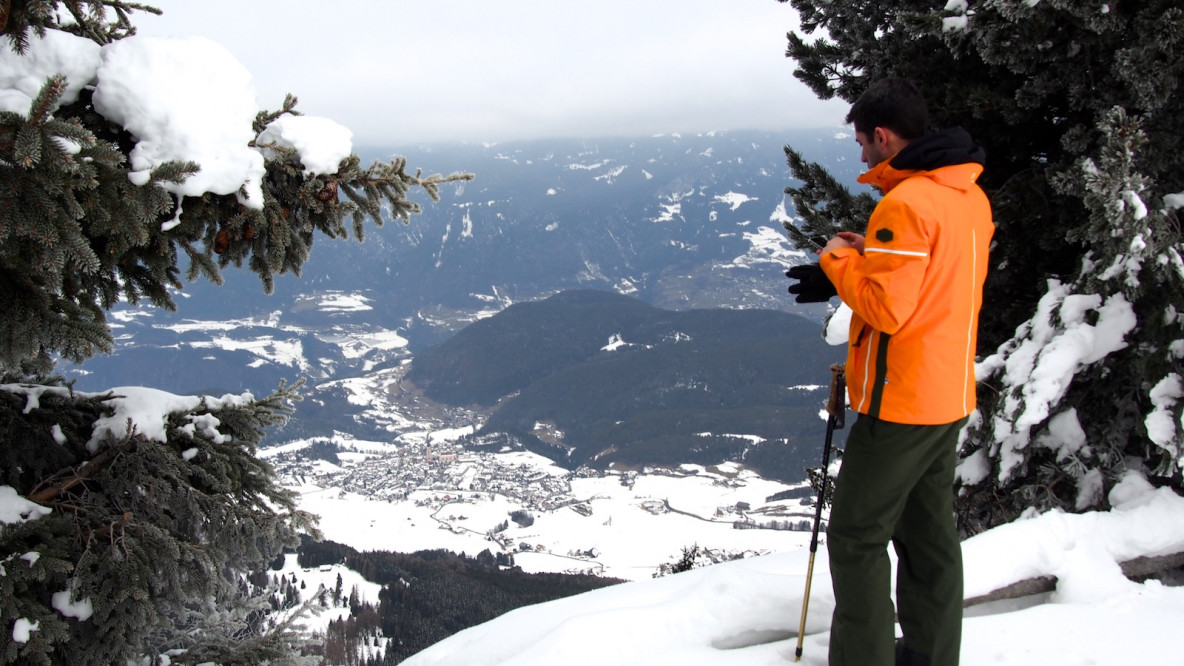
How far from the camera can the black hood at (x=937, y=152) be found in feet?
7.89

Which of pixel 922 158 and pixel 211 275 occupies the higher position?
pixel 922 158

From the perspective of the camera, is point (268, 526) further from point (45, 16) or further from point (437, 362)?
point (437, 362)

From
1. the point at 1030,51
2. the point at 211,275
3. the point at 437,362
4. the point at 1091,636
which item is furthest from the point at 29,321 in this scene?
the point at 437,362

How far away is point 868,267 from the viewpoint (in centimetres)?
238

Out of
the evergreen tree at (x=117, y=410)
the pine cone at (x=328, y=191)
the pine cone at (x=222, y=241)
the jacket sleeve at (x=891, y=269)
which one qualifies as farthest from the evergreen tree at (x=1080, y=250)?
the pine cone at (x=222, y=241)

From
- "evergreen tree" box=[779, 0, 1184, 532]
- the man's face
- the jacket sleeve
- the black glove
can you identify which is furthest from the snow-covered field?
the jacket sleeve

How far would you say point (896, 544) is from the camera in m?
2.98

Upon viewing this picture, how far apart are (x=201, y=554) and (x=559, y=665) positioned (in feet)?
6.47

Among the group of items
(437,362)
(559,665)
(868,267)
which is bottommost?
(437,362)

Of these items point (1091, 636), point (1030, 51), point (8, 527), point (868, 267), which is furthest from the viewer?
point (1030, 51)

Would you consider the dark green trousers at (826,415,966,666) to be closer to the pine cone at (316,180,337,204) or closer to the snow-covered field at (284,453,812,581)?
the pine cone at (316,180,337,204)

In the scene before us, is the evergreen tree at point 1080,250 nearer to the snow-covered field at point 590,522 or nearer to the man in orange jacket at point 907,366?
the man in orange jacket at point 907,366

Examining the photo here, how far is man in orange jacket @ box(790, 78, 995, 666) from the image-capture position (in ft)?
7.73

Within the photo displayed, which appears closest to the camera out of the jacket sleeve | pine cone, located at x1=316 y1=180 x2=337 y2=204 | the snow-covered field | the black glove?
the jacket sleeve
